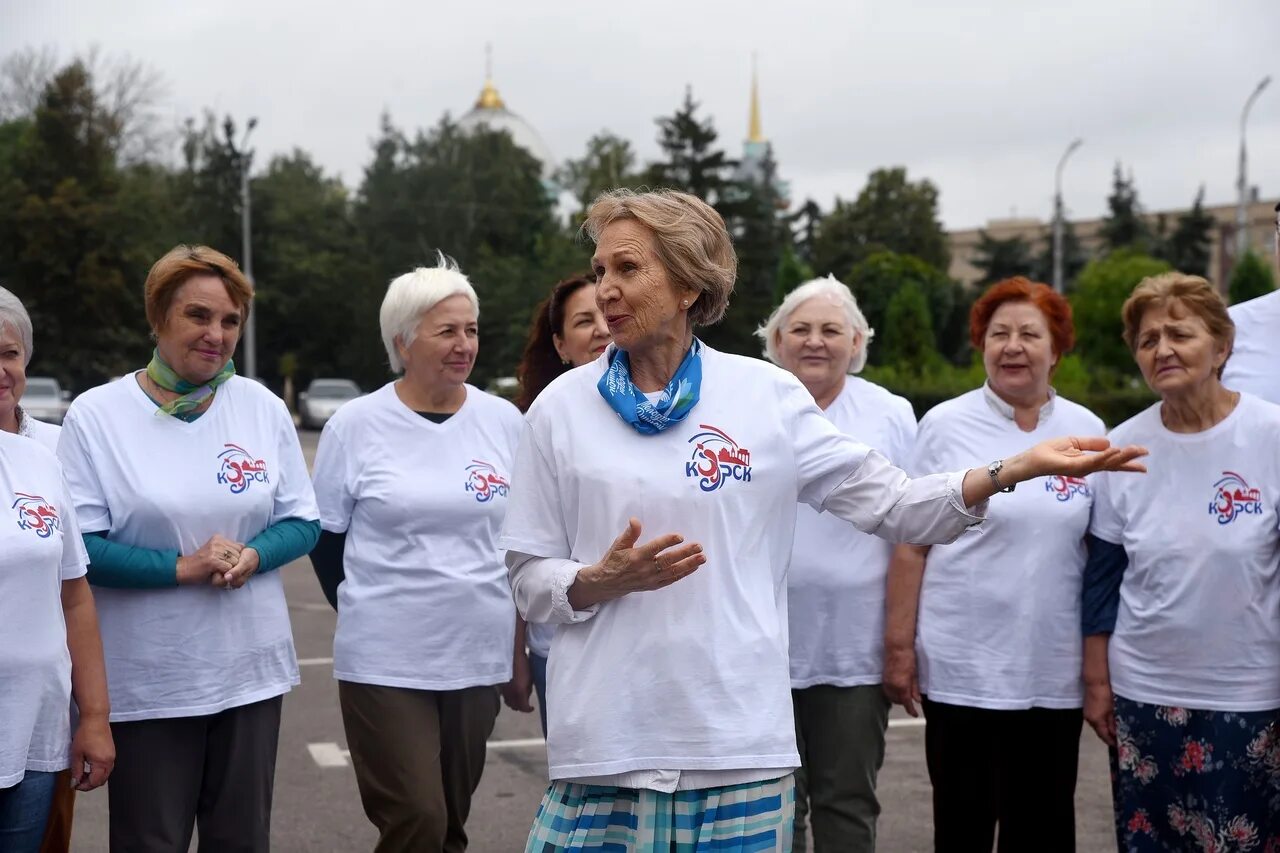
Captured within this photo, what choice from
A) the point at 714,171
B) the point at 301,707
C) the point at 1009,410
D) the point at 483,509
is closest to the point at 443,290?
the point at 483,509

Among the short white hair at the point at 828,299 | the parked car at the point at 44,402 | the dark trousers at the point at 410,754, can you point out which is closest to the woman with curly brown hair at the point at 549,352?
the dark trousers at the point at 410,754

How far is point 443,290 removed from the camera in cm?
518

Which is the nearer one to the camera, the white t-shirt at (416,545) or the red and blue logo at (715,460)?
the red and blue logo at (715,460)

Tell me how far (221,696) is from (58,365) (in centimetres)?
5162

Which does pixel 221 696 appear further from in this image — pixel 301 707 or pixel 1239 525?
pixel 301 707

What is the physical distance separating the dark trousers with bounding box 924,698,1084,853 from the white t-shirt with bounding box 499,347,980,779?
186cm

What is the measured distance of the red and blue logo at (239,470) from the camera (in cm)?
441

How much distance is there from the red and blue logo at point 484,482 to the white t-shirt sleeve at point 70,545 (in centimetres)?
147

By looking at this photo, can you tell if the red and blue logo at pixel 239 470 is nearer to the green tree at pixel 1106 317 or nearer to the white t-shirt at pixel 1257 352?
the white t-shirt at pixel 1257 352

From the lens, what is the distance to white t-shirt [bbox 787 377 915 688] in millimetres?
4898

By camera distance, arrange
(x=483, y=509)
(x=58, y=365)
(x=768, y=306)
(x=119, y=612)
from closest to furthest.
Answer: (x=119, y=612)
(x=483, y=509)
(x=58, y=365)
(x=768, y=306)

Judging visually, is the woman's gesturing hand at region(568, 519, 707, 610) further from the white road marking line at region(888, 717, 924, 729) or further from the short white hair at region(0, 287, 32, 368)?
the white road marking line at region(888, 717, 924, 729)

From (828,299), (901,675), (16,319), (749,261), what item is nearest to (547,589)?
(16,319)

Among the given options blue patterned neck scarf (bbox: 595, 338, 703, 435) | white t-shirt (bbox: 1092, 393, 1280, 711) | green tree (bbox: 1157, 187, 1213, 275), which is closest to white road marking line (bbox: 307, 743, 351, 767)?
white t-shirt (bbox: 1092, 393, 1280, 711)
